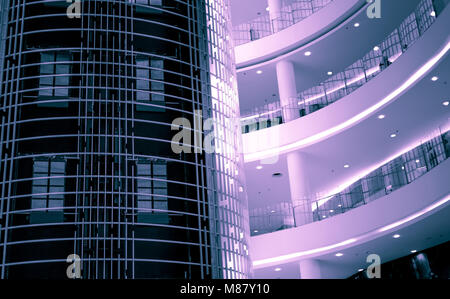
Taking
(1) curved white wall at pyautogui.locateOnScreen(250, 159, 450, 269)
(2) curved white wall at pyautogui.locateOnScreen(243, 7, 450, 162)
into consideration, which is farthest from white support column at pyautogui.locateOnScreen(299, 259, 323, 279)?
(2) curved white wall at pyautogui.locateOnScreen(243, 7, 450, 162)

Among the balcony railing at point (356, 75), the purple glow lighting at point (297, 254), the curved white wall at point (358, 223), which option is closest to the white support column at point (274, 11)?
the balcony railing at point (356, 75)

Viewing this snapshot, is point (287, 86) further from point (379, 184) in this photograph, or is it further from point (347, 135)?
point (379, 184)

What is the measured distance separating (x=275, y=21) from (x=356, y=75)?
3.85 m

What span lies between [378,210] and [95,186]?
1192cm

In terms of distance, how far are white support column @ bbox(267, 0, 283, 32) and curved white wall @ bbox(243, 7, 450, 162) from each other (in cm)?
492

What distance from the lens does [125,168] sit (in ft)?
24.1

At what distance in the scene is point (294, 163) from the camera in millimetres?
20781

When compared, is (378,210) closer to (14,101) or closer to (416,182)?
(416,182)

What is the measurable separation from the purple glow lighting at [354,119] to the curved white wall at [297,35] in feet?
12.8

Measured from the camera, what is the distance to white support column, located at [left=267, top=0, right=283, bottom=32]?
944 inches

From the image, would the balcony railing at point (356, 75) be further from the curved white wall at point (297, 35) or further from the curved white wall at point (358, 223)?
the curved white wall at point (358, 223)

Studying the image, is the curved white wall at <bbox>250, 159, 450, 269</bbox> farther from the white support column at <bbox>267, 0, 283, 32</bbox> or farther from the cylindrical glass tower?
the white support column at <bbox>267, 0, 283, 32</bbox>

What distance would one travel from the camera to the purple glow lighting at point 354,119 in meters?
16.3
